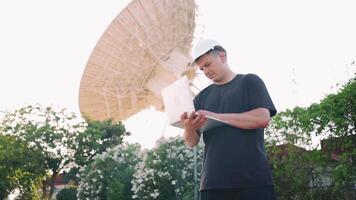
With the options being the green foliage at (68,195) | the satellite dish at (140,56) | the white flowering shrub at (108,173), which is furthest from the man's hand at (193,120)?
the green foliage at (68,195)

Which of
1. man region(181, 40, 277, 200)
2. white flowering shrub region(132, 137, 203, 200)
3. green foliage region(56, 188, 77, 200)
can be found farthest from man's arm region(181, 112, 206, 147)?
green foliage region(56, 188, 77, 200)

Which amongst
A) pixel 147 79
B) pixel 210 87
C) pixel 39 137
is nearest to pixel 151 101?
pixel 147 79

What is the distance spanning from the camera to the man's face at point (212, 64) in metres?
2.84

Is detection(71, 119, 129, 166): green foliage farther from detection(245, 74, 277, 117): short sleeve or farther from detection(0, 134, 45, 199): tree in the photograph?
detection(245, 74, 277, 117): short sleeve

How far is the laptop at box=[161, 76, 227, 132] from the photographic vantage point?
2.72 m

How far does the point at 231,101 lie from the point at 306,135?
8.80 m

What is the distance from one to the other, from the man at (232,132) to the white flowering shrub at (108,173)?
13.0m

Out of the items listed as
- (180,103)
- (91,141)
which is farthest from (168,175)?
(91,141)

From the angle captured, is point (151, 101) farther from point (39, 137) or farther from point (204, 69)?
point (204, 69)

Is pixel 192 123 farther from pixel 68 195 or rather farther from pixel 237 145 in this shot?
pixel 68 195

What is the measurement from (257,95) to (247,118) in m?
0.21

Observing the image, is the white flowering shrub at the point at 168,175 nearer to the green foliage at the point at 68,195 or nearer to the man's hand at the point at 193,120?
the man's hand at the point at 193,120

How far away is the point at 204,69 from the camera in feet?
9.45

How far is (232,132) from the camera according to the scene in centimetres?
267
